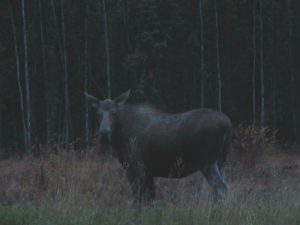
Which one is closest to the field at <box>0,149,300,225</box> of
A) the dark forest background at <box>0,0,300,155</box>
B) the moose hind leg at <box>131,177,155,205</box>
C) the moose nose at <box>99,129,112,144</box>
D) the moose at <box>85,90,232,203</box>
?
the moose hind leg at <box>131,177,155,205</box>

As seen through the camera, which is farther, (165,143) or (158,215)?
(165,143)

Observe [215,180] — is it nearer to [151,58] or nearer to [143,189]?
[143,189]

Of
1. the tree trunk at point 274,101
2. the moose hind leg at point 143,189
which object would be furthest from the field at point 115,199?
the tree trunk at point 274,101

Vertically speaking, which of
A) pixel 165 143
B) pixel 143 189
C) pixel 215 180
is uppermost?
pixel 165 143

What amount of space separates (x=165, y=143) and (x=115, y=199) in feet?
5.73

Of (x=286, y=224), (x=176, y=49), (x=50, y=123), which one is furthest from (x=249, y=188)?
(x=176, y=49)

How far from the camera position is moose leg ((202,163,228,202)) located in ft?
39.0

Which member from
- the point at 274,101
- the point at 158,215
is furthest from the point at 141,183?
the point at 274,101

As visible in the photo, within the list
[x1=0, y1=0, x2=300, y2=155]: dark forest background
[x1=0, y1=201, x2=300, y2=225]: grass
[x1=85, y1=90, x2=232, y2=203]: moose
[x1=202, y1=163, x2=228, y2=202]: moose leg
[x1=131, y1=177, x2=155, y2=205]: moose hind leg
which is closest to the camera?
[x1=0, y1=201, x2=300, y2=225]: grass

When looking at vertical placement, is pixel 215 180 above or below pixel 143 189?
above

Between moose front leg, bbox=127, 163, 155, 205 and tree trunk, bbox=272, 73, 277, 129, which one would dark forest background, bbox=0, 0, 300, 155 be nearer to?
tree trunk, bbox=272, 73, 277, 129

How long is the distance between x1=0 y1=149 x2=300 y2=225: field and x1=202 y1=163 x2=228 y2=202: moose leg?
0.59 ft

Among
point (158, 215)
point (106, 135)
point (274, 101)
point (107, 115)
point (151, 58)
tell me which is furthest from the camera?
point (274, 101)

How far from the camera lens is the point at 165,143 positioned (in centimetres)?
1234
